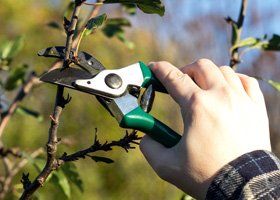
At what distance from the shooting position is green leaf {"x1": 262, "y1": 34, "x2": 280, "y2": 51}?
1961mm

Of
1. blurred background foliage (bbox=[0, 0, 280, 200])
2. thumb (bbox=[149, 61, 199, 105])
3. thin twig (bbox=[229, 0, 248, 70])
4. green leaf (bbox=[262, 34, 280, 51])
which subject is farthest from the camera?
blurred background foliage (bbox=[0, 0, 280, 200])

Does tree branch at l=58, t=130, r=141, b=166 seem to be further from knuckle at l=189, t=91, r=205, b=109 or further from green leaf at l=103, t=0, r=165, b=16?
green leaf at l=103, t=0, r=165, b=16

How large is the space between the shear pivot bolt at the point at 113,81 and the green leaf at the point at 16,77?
3.25 ft

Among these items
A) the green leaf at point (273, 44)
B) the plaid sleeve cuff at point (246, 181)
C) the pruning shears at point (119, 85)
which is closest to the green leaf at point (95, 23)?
the pruning shears at point (119, 85)

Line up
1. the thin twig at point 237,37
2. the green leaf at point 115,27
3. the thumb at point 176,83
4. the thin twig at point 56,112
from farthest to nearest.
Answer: the green leaf at point 115,27
the thin twig at point 237,37
the thumb at point 176,83
the thin twig at point 56,112

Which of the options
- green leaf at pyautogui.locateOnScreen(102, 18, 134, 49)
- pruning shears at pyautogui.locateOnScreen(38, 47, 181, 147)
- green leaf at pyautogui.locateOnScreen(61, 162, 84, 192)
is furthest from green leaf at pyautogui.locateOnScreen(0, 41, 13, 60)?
pruning shears at pyautogui.locateOnScreen(38, 47, 181, 147)

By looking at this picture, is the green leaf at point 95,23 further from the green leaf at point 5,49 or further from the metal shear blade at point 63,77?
the green leaf at point 5,49

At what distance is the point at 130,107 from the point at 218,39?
10.2 metres

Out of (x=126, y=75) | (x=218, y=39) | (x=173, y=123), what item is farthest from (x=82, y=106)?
(x=218, y=39)

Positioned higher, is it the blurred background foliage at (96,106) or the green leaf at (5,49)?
the green leaf at (5,49)

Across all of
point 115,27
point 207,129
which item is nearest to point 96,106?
point 115,27

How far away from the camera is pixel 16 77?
7.17ft

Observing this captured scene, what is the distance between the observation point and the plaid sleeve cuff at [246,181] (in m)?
1.08

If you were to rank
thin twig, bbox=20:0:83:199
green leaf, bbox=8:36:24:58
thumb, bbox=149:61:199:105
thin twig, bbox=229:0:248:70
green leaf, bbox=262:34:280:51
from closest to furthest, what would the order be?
thin twig, bbox=20:0:83:199, thumb, bbox=149:61:199:105, thin twig, bbox=229:0:248:70, green leaf, bbox=262:34:280:51, green leaf, bbox=8:36:24:58
